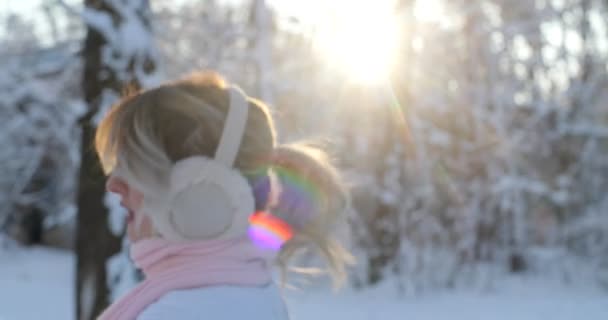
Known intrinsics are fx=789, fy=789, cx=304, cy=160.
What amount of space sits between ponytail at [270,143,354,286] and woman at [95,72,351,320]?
9.2 inches

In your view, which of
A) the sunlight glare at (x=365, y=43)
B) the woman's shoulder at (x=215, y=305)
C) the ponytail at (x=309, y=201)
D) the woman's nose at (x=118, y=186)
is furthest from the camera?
the sunlight glare at (x=365, y=43)

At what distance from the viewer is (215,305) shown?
1.31 metres

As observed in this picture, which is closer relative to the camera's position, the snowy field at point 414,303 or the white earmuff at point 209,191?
the white earmuff at point 209,191

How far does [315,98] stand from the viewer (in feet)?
34.5

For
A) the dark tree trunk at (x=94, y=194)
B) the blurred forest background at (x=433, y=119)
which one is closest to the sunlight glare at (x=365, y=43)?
the blurred forest background at (x=433, y=119)

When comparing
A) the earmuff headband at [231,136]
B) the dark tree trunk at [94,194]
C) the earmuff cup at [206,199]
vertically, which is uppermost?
the earmuff headband at [231,136]

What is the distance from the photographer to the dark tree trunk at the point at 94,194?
432cm

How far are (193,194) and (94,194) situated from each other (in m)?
→ 3.19

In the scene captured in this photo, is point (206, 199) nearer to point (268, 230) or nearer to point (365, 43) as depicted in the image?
point (268, 230)

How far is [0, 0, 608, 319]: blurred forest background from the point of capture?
9.02 m

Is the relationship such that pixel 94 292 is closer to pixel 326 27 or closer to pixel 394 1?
pixel 326 27

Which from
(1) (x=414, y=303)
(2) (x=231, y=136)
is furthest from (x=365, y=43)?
(2) (x=231, y=136)

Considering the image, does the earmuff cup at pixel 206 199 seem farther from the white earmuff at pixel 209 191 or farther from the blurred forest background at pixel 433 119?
the blurred forest background at pixel 433 119

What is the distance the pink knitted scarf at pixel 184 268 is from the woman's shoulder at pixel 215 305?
0.02 metres
